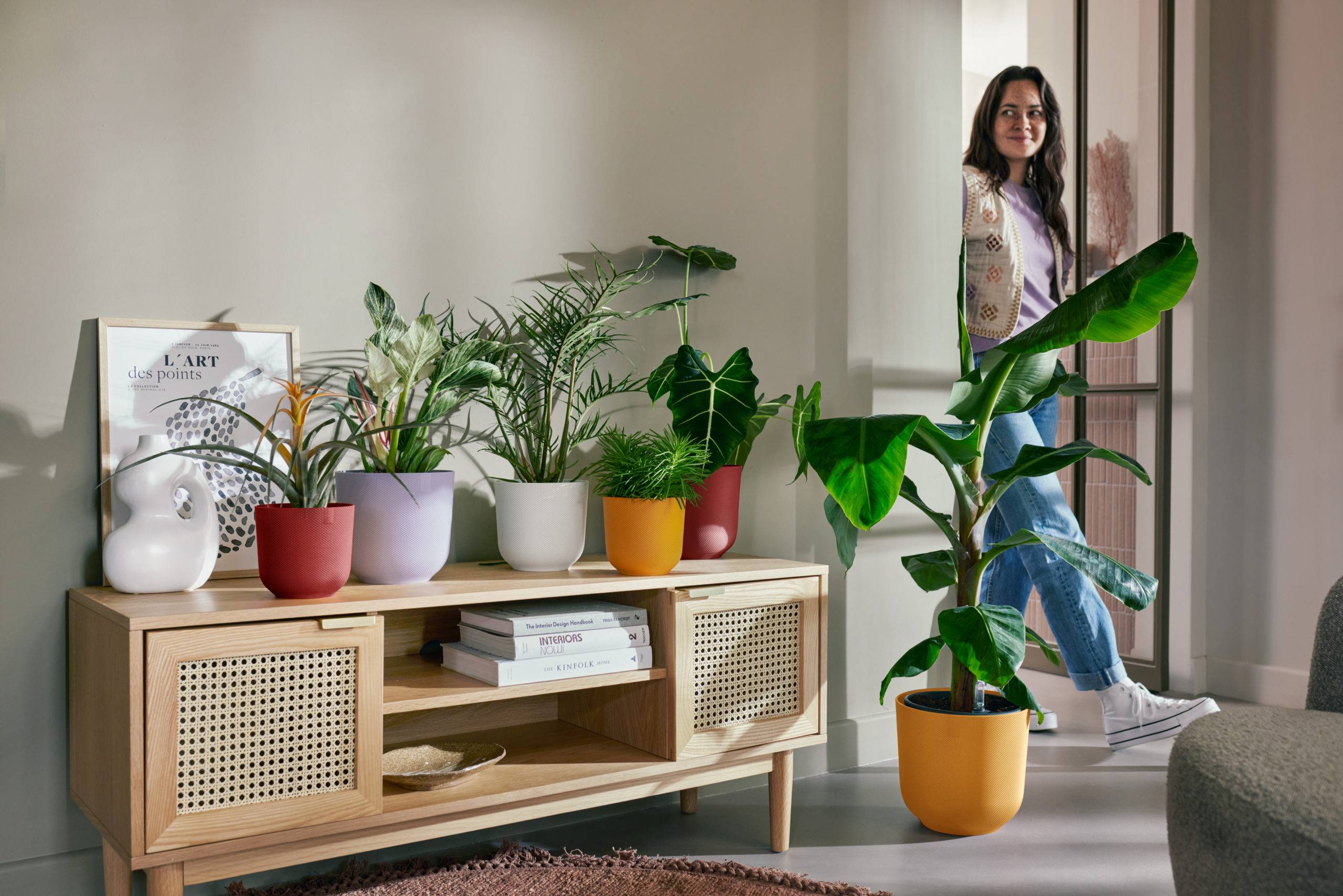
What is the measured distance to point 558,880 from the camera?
1763 millimetres

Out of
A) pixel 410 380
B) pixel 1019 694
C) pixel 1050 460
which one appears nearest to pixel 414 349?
pixel 410 380

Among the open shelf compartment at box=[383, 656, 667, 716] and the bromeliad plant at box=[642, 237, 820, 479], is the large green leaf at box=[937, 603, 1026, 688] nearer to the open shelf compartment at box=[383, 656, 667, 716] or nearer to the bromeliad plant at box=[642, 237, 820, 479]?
the bromeliad plant at box=[642, 237, 820, 479]

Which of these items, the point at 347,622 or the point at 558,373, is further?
the point at 558,373

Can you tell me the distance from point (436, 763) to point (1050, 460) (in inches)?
48.6

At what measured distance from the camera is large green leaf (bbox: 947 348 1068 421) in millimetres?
1929

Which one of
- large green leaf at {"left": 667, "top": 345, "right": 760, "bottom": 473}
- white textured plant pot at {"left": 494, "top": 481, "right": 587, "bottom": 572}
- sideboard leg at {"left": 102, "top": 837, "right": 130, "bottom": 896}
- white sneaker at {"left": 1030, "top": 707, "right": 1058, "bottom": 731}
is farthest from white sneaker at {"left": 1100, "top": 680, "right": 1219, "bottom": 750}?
sideboard leg at {"left": 102, "top": 837, "right": 130, "bottom": 896}

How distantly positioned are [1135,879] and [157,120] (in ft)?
6.85

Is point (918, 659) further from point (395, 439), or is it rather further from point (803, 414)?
point (395, 439)

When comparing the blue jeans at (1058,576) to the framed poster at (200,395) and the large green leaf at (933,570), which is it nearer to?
the large green leaf at (933,570)

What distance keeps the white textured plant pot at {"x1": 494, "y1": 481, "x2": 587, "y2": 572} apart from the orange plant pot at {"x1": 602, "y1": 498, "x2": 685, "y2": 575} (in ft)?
0.25

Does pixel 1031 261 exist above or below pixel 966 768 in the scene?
above

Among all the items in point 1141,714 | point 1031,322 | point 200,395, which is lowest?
point 1141,714

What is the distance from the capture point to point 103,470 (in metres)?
1.60

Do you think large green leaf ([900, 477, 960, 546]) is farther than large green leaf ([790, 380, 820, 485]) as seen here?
Yes
